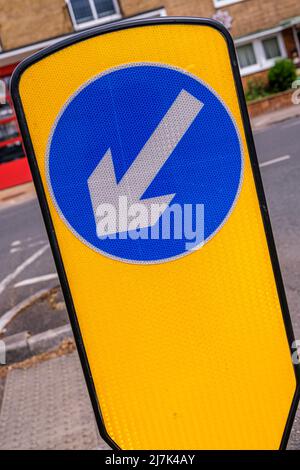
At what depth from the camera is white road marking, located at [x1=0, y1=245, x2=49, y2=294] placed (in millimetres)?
6293

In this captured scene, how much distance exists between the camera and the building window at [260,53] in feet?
64.4

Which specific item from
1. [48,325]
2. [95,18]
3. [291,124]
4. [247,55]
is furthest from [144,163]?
[247,55]

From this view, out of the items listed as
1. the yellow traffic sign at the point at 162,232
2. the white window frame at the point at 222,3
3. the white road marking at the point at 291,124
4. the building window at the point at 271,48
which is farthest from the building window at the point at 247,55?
the yellow traffic sign at the point at 162,232

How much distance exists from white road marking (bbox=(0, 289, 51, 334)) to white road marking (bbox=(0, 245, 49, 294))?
0.94 m

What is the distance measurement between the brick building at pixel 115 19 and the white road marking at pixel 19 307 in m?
12.6

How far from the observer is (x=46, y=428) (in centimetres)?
306

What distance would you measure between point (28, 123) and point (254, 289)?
2.57 feet

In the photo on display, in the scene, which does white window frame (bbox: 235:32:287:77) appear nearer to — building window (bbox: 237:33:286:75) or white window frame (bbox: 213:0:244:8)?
building window (bbox: 237:33:286:75)

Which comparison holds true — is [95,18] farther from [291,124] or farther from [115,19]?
[291,124]

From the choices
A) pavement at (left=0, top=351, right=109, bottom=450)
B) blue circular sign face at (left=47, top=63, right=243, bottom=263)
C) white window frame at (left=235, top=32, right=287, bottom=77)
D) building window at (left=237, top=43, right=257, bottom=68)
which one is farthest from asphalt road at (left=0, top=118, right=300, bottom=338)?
building window at (left=237, top=43, right=257, bottom=68)

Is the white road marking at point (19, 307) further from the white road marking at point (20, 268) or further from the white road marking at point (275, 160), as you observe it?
the white road marking at point (275, 160)

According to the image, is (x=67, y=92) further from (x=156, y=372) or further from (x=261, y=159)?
(x=261, y=159)

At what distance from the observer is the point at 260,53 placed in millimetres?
19688

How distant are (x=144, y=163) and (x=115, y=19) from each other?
18.2m
